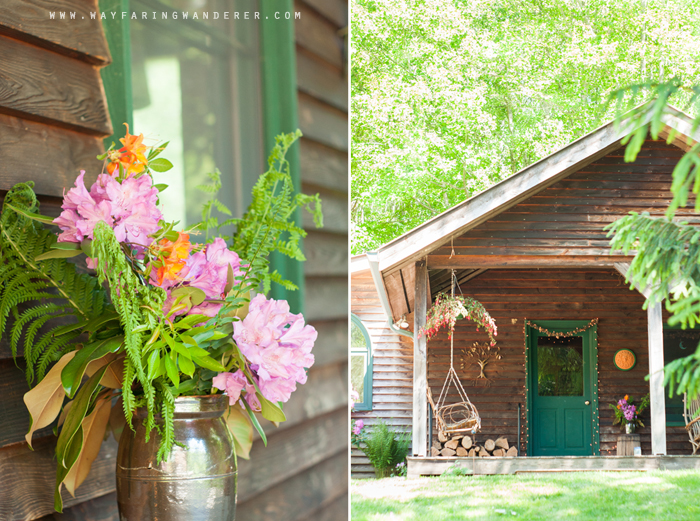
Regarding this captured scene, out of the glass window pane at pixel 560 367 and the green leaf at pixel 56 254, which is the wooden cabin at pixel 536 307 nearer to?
the glass window pane at pixel 560 367

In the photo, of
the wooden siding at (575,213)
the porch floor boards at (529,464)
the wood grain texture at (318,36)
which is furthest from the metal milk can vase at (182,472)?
the porch floor boards at (529,464)

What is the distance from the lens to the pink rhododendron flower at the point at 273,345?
599mm

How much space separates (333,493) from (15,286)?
1131mm

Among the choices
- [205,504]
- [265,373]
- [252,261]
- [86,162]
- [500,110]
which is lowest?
[205,504]

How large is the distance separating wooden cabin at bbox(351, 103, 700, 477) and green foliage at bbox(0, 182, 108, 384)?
3455mm

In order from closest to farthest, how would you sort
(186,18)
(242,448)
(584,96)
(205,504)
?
(205,504) → (242,448) → (186,18) → (584,96)

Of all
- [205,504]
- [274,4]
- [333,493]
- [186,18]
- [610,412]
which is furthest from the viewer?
[610,412]

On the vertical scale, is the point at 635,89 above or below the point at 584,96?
below

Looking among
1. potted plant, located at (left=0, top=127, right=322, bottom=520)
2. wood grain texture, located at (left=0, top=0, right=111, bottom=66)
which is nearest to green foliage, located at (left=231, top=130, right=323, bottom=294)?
potted plant, located at (left=0, top=127, right=322, bottom=520)

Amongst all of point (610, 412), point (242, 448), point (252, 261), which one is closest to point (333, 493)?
point (242, 448)

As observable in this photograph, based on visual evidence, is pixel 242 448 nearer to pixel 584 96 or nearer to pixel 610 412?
pixel 610 412

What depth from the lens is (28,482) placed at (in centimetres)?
64

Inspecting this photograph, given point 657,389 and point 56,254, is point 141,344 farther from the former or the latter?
point 657,389

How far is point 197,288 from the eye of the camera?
2.05ft
